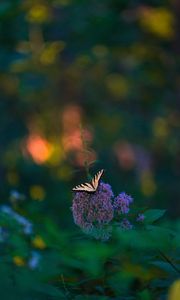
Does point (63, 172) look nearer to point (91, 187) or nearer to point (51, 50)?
point (51, 50)

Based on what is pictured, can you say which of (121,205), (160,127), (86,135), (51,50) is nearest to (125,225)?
(121,205)

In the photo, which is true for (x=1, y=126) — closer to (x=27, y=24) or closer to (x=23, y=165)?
(x=23, y=165)

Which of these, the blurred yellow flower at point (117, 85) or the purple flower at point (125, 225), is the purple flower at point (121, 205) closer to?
the purple flower at point (125, 225)

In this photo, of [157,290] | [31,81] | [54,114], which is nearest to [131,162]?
[54,114]

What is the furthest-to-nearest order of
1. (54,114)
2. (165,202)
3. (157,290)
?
A: (54,114), (165,202), (157,290)

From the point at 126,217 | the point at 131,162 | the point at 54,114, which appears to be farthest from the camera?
the point at 131,162

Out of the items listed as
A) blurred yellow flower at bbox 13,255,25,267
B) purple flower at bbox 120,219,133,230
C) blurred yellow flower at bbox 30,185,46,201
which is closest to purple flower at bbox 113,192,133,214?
purple flower at bbox 120,219,133,230

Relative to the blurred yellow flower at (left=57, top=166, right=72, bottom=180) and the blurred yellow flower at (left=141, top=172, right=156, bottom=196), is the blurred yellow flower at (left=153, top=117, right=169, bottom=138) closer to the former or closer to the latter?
the blurred yellow flower at (left=141, top=172, right=156, bottom=196)
